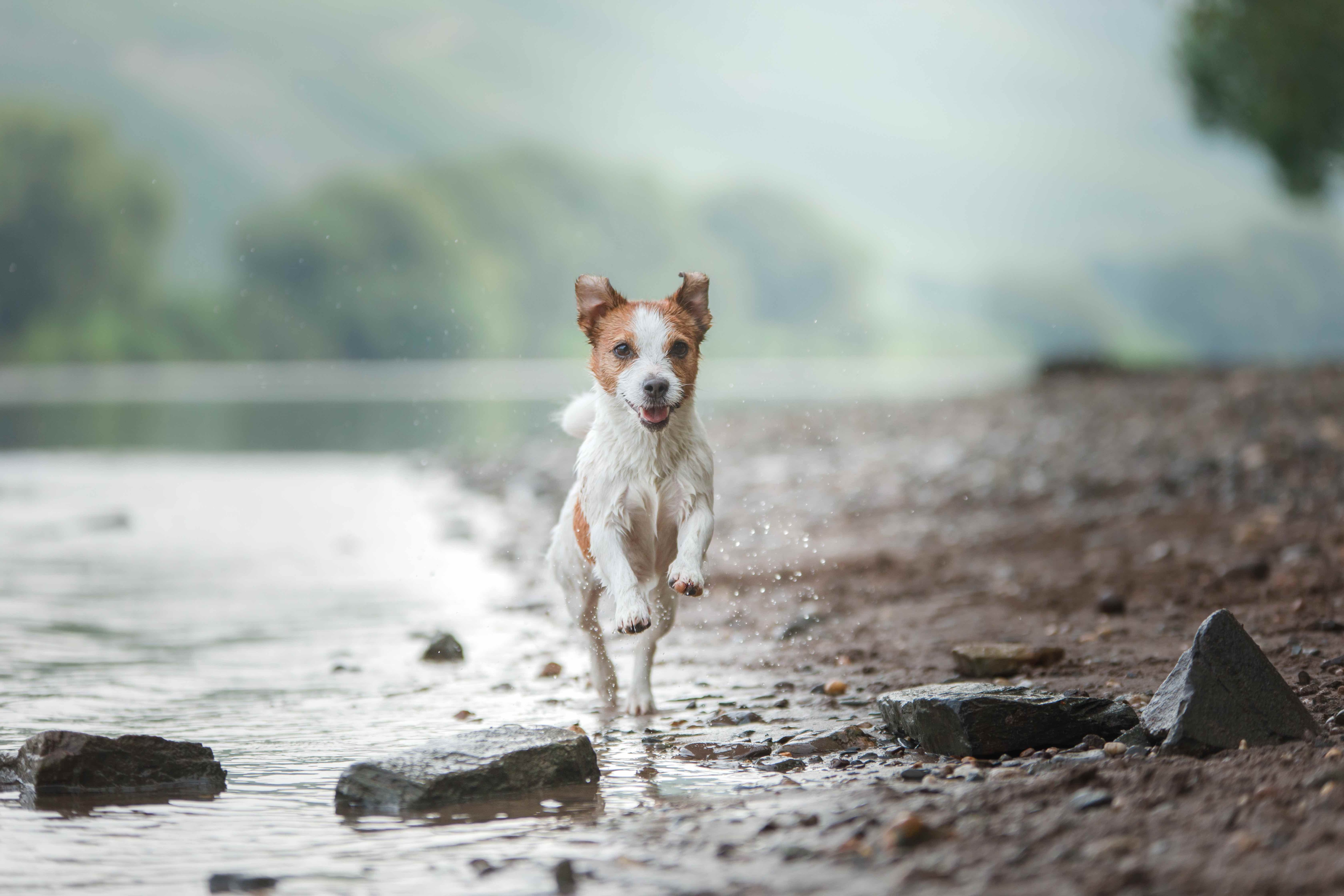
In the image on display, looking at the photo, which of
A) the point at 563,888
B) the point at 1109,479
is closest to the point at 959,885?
the point at 563,888

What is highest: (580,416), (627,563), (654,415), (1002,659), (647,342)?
(647,342)

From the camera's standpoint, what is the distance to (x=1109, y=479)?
13.2m

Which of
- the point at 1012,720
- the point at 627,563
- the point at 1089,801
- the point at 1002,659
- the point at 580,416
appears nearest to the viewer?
the point at 1089,801

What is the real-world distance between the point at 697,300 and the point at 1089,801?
311 centimetres

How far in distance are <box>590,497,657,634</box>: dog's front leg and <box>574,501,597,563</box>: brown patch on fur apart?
130 mm

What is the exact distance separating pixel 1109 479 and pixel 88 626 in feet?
31.1

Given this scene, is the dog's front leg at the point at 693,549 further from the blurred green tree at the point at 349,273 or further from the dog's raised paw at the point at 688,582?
the blurred green tree at the point at 349,273

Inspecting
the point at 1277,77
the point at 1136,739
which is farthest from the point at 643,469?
the point at 1277,77

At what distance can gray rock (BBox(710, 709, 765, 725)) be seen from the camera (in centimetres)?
629

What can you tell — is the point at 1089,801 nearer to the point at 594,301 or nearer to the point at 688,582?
the point at 688,582

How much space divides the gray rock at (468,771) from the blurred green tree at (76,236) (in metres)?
80.5

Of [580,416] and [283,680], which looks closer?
[580,416]

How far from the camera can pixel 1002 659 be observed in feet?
22.4

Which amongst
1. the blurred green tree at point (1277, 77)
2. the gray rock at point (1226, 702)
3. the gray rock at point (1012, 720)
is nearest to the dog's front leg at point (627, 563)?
the gray rock at point (1012, 720)
